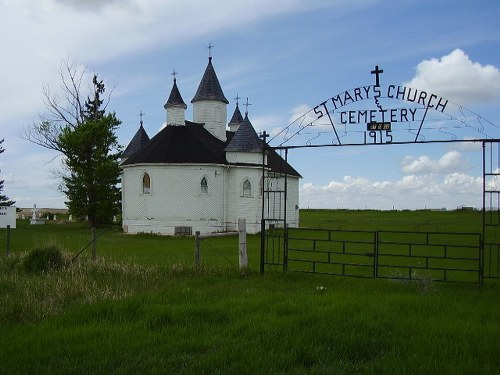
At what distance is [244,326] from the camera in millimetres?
8195

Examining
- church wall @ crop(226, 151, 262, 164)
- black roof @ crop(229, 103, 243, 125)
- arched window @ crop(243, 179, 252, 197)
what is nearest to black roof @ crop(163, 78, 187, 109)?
church wall @ crop(226, 151, 262, 164)

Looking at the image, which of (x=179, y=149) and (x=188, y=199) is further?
(x=179, y=149)

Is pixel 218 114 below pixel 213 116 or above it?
above

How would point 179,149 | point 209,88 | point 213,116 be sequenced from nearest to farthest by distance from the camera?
point 179,149
point 213,116
point 209,88

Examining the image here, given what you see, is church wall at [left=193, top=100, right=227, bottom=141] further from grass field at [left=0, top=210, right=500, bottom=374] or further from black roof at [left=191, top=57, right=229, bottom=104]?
grass field at [left=0, top=210, right=500, bottom=374]

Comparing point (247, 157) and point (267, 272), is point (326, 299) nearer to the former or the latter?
point (267, 272)

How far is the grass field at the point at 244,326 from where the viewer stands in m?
6.58

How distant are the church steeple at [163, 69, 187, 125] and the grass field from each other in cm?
2515

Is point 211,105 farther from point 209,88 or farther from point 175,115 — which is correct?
point 175,115

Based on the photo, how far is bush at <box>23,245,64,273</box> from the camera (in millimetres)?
14352

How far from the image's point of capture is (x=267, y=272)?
14.0 meters

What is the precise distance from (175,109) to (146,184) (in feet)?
19.4

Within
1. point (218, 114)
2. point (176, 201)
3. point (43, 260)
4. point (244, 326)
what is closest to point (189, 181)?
point (176, 201)

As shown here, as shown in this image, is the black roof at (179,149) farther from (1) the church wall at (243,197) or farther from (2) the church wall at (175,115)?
(1) the church wall at (243,197)
